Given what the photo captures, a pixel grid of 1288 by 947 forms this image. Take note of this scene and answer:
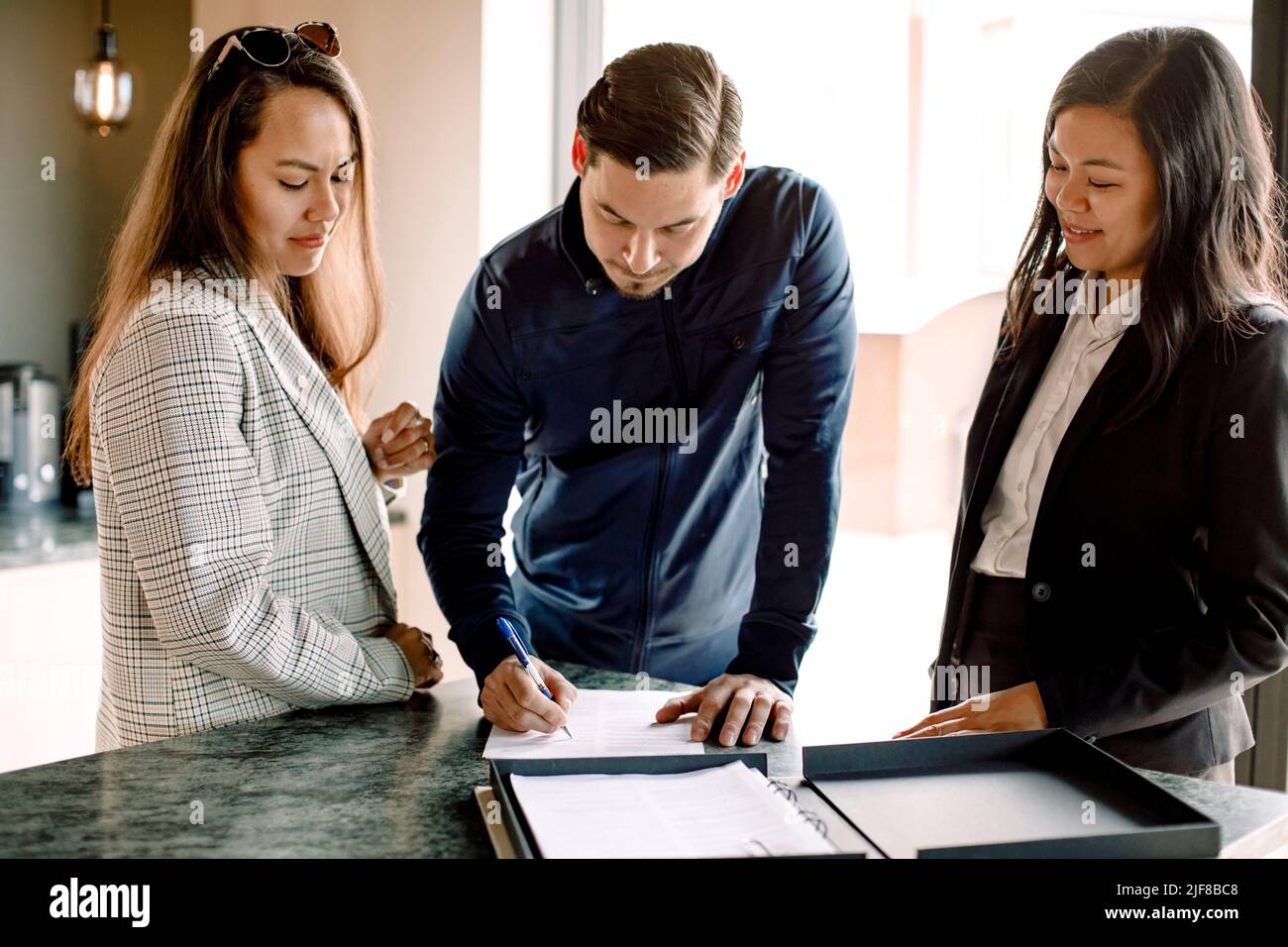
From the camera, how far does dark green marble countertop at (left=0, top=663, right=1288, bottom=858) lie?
3.25ft

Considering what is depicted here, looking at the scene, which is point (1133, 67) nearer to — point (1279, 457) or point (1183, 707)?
point (1279, 457)

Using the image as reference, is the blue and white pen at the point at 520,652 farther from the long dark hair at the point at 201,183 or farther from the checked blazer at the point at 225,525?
the long dark hair at the point at 201,183

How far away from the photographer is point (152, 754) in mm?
1222

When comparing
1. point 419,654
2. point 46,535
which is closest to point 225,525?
point 419,654

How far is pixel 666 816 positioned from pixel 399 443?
808 mm

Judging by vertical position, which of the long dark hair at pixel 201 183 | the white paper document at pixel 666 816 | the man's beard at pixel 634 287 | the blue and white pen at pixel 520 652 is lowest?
the white paper document at pixel 666 816

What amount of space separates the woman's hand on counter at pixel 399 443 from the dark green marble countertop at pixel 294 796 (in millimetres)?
419

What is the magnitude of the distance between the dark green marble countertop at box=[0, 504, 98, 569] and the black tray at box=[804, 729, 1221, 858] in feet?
6.00

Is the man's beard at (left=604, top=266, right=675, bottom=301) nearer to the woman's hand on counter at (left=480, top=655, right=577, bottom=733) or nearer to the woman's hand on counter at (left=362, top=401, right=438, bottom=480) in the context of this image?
the woman's hand on counter at (left=362, top=401, right=438, bottom=480)

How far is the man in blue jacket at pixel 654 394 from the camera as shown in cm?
146

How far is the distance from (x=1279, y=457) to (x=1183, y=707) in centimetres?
29

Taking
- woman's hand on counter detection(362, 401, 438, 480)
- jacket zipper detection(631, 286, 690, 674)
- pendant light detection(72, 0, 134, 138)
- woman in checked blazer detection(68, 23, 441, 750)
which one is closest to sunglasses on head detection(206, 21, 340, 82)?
woman in checked blazer detection(68, 23, 441, 750)

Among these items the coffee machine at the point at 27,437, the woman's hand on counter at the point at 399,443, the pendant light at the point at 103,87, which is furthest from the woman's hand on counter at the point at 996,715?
the pendant light at the point at 103,87

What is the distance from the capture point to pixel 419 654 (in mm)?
1485
